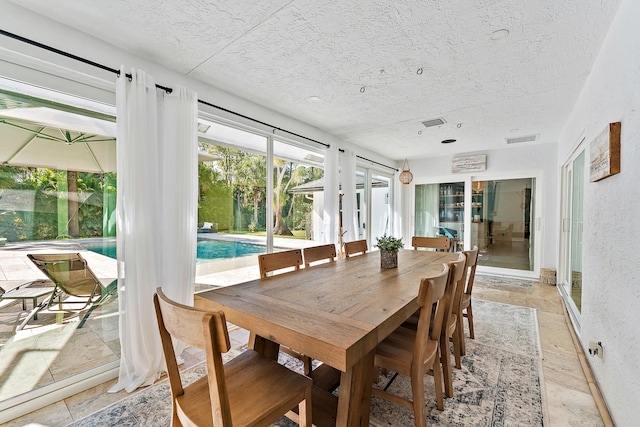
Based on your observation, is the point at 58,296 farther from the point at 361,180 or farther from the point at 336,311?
the point at 361,180

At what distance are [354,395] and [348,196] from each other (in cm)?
351

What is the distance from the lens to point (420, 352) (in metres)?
1.43

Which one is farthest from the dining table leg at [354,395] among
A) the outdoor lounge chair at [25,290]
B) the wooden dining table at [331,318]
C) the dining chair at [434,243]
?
the dining chair at [434,243]

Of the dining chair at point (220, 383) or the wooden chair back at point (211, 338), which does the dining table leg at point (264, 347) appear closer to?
the dining chair at point (220, 383)

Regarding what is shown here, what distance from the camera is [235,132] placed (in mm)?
A: 3094

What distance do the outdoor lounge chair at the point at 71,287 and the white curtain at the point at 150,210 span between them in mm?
352

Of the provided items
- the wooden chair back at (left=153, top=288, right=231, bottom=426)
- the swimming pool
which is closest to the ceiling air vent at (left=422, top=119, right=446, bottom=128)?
the swimming pool

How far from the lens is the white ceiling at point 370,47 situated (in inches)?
67.7

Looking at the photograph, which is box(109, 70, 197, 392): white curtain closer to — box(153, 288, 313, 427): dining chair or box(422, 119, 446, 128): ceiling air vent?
box(153, 288, 313, 427): dining chair

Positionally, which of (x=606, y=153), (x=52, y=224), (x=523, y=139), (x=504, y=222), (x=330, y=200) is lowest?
(x=504, y=222)

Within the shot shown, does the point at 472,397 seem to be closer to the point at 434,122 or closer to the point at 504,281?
the point at 434,122

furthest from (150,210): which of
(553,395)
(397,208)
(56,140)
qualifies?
(397,208)

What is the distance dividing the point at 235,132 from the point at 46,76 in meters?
1.52

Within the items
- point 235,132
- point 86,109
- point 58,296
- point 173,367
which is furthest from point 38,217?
point 235,132
